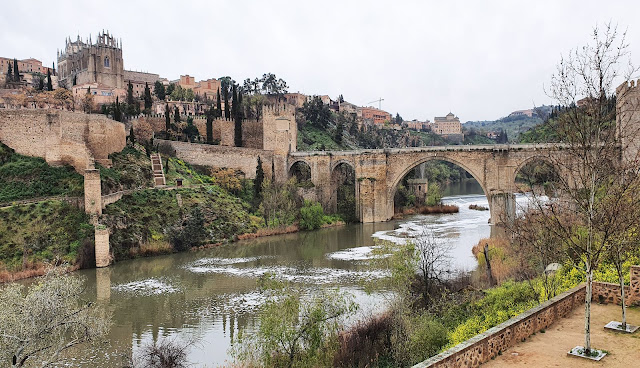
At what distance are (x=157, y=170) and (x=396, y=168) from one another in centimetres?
1716

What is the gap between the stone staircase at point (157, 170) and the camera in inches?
1178

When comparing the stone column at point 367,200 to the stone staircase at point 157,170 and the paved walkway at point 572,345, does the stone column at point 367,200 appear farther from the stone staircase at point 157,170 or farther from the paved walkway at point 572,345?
the paved walkway at point 572,345

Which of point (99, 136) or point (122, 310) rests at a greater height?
point (99, 136)

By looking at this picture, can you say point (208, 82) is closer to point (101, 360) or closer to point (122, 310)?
point (122, 310)

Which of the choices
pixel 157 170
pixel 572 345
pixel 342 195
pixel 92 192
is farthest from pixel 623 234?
pixel 342 195

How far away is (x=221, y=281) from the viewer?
64.8 ft

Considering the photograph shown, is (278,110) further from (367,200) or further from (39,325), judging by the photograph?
(39,325)

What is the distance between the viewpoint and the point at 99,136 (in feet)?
92.5

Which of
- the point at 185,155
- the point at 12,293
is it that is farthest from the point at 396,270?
the point at 185,155

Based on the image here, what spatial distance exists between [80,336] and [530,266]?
41.8 feet

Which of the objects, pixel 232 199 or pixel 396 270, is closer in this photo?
pixel 396 270

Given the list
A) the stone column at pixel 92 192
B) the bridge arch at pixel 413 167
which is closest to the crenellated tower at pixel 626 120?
the bridge arch at pixel 413 167

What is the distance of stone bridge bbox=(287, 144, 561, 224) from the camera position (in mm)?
32625

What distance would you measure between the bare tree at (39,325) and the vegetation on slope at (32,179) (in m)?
14.5
